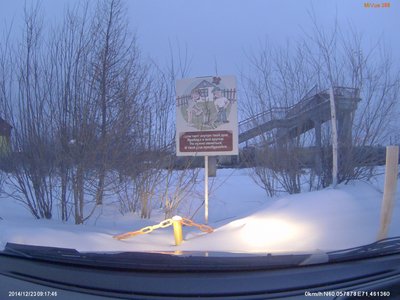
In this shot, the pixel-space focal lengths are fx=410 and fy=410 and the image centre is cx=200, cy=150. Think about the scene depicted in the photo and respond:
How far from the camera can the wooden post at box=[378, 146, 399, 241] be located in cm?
453

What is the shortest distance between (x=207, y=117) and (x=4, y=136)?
14.0 ft

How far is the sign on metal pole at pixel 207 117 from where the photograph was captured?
307 inches

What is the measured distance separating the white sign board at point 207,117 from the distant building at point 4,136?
3.47 meters

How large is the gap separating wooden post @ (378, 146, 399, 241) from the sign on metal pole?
3.45 meters

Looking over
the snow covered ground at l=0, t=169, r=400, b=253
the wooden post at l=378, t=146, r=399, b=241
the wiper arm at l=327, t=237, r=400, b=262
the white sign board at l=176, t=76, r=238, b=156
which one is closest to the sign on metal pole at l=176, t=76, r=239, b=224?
the white sign board at l=176, t=76, r=238, b=156

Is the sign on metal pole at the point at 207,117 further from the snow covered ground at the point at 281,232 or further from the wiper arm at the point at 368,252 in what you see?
the wiper arm at the point at 368,252

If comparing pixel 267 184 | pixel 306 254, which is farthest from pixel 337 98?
pixel 306 254

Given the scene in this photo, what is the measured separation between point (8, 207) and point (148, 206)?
12.2ft

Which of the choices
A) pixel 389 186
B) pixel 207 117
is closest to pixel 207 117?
pixel 207 117

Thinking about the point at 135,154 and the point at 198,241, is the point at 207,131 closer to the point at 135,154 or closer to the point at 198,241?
the point at 135,154

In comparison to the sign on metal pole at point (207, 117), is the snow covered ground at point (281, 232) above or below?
below

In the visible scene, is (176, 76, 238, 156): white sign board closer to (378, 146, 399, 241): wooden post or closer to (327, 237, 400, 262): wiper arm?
(378, 146, 399, 241): wooden post

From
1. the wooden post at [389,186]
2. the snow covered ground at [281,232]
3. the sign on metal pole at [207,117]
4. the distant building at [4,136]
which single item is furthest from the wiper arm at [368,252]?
the distant building at [4,136]

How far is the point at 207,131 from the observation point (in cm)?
787
